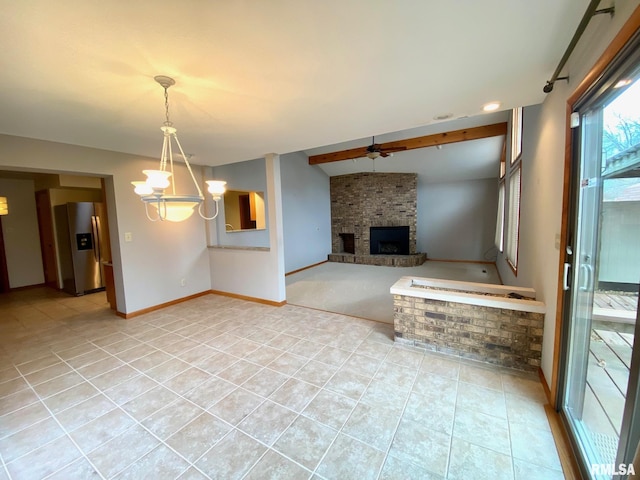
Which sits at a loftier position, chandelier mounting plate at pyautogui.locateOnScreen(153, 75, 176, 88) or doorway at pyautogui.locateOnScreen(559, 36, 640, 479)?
chandelier mounting plate at pyautogui.locateOnScreen(153, 75, 176, 88)

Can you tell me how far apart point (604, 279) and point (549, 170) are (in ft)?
3.50

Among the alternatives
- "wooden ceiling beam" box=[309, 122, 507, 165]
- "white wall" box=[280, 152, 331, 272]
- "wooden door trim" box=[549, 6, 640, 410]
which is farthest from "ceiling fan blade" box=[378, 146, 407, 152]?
"wooden door trim" box=[549, 6, 640, 410]

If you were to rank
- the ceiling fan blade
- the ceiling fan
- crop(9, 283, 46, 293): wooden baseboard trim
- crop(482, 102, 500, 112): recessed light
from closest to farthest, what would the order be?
crop(482, 102, 500, 112): recessed light, the ceiling fan, crop(9, 283, 46, 293): wooden baseboard trim, the ceiling fan blade

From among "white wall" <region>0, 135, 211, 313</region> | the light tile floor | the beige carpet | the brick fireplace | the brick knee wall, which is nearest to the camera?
the light tile floor

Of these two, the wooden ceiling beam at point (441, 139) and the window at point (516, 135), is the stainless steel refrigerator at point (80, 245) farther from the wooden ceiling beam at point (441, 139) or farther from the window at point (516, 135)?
the window at point (516, 135)

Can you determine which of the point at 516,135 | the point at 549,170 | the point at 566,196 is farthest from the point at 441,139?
the point at 566,196

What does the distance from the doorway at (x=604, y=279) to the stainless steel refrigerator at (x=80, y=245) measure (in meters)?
6.94

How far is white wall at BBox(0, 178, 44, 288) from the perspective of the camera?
5.12 metres

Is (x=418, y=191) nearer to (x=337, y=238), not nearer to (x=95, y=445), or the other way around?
(x=337, y=238)

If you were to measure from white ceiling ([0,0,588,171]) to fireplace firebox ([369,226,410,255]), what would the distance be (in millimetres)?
5280

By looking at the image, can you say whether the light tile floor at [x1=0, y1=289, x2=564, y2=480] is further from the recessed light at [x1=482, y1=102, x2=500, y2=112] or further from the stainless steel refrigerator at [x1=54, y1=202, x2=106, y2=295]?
the recessed light at [x1=482, y1=102, x2=500, y2=112]

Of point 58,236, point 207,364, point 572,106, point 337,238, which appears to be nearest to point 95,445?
point 207,364

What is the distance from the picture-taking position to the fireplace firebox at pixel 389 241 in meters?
7.57

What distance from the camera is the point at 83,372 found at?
7.75 feet
